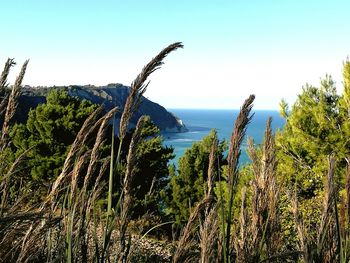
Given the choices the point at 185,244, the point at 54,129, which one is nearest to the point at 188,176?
the point at 54,129

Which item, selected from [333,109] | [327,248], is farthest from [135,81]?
[333,109]

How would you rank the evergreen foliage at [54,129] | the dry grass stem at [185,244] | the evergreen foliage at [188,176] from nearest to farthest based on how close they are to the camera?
the dry grass stem at [185,244], the evergreen foliage at [54,129], the evergreen foliage at [188,176]

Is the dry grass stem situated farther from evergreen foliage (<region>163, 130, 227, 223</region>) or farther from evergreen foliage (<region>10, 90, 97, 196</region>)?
evergreen foliage (<region>163, 130, 227, 223</region>)

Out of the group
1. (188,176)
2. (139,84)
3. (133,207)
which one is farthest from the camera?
(188,176)

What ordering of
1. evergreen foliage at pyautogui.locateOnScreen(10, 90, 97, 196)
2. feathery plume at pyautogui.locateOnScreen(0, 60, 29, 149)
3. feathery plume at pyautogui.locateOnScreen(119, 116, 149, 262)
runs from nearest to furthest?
feathery plume at pyautogui.locateOnScreen(119, 116, 149, 262) < feathery plume at pyautogui.locateOnScreen(0, 60, 29, 149) < evergreen foliage at pyautogui.locateOnScreen(10, 90, 97, 196)

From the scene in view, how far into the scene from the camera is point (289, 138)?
53.7ft

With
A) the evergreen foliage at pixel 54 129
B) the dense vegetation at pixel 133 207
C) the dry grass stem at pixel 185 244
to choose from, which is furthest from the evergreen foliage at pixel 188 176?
the dry grass stem at pixel 185 244

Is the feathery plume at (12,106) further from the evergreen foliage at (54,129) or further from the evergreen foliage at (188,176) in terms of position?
the evergreen foliage at (188,176)

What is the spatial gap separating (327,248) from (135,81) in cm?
127

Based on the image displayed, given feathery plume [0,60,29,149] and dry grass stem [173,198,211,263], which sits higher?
feathery plume [0,60,29,149]

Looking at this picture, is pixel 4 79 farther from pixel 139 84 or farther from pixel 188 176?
pixel 188 176

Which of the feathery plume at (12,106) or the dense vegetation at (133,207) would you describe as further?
the feathery plume at (12,106)

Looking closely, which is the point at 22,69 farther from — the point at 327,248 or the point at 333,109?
the point at 333,109

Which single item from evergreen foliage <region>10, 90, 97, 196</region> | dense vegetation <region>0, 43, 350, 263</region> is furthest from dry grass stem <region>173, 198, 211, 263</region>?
evergreen foliage <region>10, 90, 97, 196</region>
